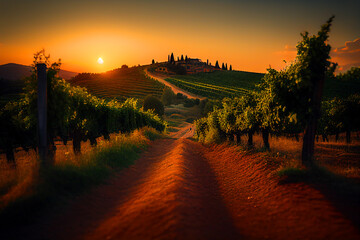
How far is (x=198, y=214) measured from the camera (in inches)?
210

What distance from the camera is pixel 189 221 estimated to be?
187 inches

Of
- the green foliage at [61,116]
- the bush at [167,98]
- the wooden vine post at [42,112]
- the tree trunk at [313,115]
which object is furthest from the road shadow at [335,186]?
the bush at [167,98]

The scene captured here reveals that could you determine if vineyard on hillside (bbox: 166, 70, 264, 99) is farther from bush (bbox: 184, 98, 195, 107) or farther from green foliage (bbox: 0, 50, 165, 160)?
green foliage (bbox: 0, 50, 165, 160)

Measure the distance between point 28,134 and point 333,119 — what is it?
3055 cm

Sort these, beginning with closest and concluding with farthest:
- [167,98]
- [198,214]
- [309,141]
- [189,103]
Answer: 1. [198,214]
2. [309,141]
3. [189,103]
4. [167,98]

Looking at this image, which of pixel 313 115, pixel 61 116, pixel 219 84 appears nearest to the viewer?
pixel 313 115

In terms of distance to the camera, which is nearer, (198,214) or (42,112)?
(198,214)

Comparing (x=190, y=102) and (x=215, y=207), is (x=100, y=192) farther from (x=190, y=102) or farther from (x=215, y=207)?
(x=190, y=102)

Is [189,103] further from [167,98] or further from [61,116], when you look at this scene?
[61,116]

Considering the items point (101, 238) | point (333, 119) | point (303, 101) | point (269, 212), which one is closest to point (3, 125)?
point (101, 238)

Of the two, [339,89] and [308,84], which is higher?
[339,89]

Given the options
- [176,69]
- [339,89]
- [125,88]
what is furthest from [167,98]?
[176,69]

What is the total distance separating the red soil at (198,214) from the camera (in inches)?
173

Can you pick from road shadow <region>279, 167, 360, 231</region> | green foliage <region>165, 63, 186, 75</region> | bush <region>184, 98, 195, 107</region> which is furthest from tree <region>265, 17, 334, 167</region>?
green foliage <region>165, 63, 186, 75</region>
